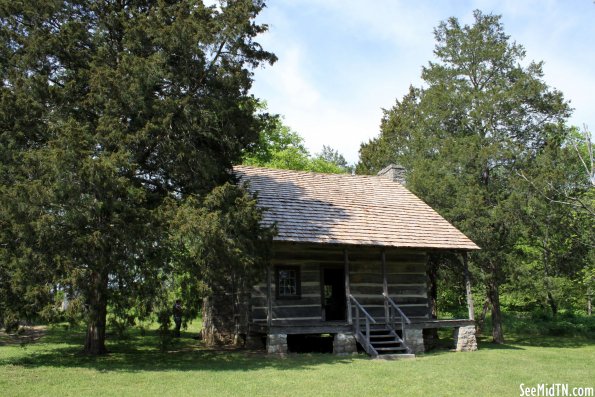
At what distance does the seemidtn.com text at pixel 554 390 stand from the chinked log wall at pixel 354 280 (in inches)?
280

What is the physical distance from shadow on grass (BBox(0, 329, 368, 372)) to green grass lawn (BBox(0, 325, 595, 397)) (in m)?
0.02

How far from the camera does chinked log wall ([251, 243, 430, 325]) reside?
16.9 meters

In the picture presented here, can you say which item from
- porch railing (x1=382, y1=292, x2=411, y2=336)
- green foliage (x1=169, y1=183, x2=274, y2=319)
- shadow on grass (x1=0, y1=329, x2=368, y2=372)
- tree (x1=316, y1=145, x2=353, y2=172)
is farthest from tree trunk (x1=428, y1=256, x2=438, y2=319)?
tree (x1=316, y1=145, x2=353, y2=172)

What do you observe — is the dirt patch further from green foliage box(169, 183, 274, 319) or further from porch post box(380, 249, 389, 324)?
porch post box(380, 249, 389, 324)

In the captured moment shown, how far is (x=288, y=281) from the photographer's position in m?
17.5

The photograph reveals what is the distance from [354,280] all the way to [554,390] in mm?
8663

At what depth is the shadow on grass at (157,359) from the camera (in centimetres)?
1271

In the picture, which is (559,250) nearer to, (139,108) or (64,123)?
(139,108)

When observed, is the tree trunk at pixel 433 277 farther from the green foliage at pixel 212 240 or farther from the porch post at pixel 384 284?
the green foliage at pixel 212 240

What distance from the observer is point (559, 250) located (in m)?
21.7

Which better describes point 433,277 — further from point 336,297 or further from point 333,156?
point 333,156

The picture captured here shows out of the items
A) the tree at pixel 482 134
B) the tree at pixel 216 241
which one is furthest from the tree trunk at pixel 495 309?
the tree at pixel 216 241

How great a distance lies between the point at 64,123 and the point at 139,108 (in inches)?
69.6

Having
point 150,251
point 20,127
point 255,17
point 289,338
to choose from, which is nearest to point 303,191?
point 289,338
